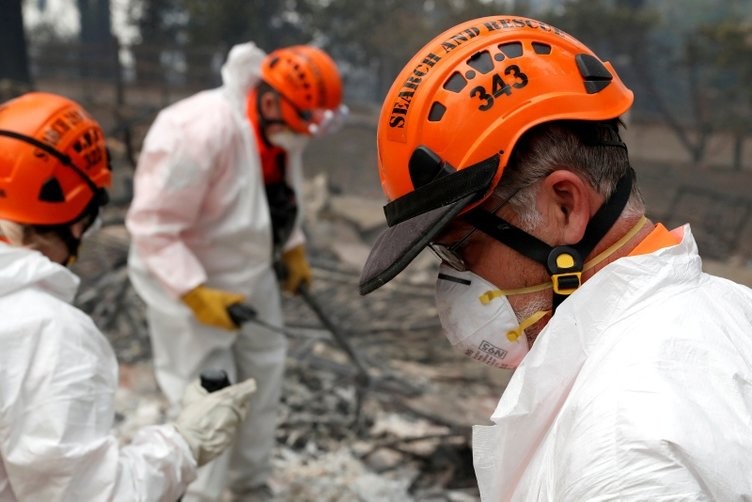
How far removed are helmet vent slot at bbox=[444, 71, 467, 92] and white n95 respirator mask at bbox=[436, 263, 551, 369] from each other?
0.33 m

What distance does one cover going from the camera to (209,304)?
372cm

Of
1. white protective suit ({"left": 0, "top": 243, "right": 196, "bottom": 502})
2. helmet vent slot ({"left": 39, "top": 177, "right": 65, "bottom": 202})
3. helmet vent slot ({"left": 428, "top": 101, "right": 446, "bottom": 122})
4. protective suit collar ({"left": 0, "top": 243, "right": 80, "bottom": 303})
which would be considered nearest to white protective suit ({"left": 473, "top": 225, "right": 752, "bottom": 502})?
helmet vent slot ({"left": 428, "top": 101, "right": 446, "bottom": 122})

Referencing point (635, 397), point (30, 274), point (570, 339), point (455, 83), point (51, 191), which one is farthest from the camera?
point (51, 191)

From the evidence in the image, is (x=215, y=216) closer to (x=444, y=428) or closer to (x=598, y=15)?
(x=444, y=428)

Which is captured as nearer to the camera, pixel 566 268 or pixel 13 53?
pixel 566 268

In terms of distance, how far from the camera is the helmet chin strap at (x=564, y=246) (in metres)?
1.33

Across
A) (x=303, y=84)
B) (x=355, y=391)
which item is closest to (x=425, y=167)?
(x=303, y=84)

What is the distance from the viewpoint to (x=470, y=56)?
1.40 metres

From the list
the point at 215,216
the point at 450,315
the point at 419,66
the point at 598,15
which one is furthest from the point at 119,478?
the point at 598,15

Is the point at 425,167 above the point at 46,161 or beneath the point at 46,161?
above

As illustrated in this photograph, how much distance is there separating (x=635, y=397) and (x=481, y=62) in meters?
0.61

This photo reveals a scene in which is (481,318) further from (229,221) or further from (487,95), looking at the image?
(229,221)

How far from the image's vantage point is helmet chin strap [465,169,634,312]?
133 cm

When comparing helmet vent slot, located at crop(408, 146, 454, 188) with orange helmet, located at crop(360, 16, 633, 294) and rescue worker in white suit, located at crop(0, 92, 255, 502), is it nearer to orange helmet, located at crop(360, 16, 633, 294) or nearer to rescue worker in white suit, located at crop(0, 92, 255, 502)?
orange helmet, located at crop(360, 16, 633, 294)
